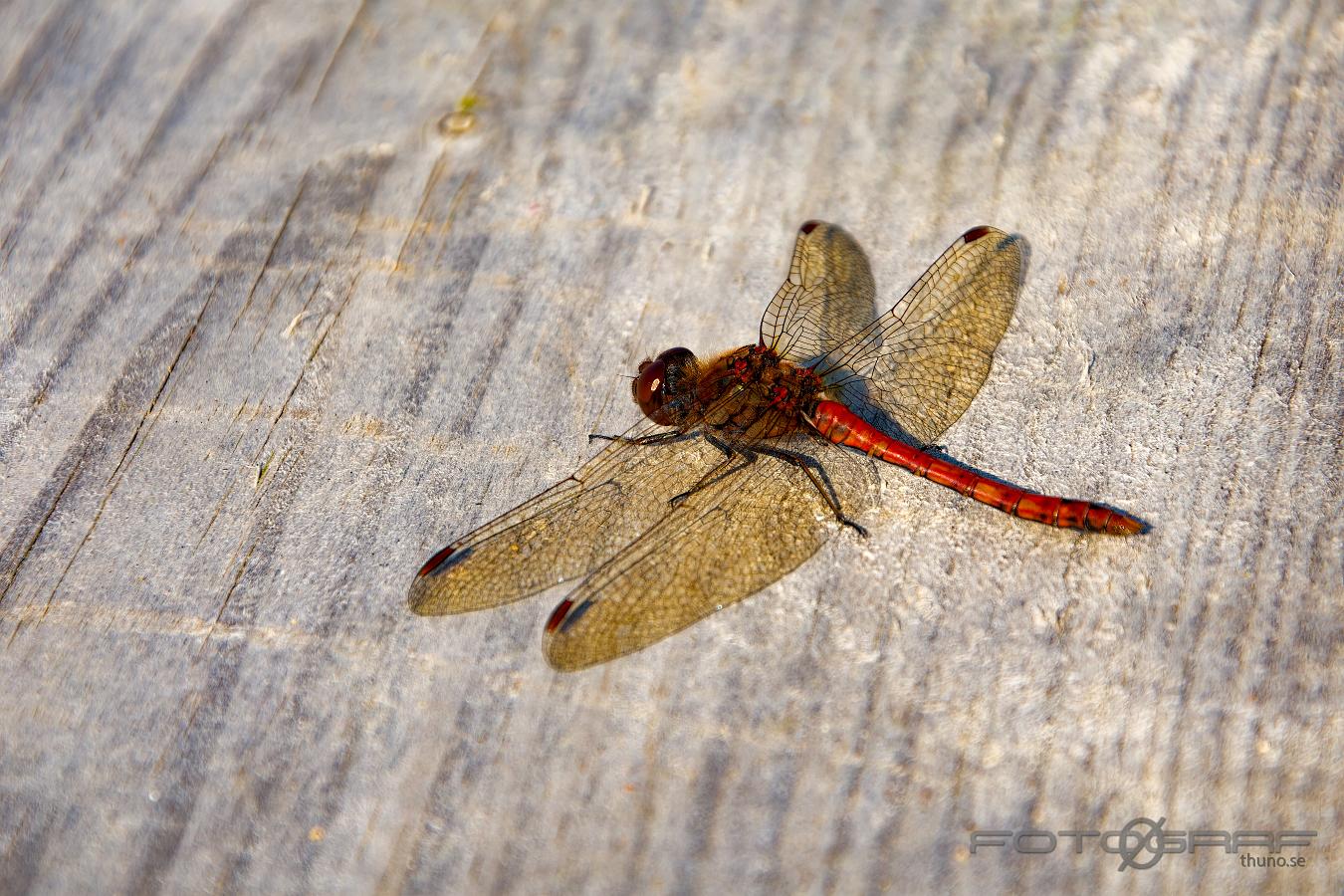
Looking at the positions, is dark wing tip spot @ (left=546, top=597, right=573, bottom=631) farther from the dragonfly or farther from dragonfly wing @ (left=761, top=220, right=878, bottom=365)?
dragonfly wing @ (left=761, top=220, right=878, bottom=365)

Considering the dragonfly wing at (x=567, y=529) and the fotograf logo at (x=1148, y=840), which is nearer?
the fotograf logo at (x=1148, y=840)

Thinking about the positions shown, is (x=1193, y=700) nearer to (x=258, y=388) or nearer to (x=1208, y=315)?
(x=1208, y=315)

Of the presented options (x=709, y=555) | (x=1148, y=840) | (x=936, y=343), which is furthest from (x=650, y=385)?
(x=1148, y=840)

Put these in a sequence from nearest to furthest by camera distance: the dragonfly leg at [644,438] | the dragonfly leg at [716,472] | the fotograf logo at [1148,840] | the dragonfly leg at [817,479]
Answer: the fotograf logo at [1148,840] → the dragonfly leg at [817,479] → the dragonfly leg at [644,438] → the dragonfly leg at [716,472]

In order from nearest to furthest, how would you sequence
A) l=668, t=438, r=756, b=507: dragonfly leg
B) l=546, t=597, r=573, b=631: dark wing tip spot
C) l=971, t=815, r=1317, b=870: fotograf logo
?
l=971, t=815, r=1317, b=870: fotograf logo → l=546, t=597, r=573, b=631: dark wing tip spot → l=668, t=438, r=756, b=507: dragonfly leg

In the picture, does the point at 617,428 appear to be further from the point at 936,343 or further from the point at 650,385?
the point at 936,343

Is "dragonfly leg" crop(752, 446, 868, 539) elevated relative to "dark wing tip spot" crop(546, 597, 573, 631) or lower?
lower

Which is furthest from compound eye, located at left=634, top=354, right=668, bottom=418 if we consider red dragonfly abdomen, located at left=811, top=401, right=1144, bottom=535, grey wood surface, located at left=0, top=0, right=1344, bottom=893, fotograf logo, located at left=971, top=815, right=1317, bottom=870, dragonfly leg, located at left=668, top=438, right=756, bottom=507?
fotograf logo, located at left=971, top=815, right=1317, bottom=870

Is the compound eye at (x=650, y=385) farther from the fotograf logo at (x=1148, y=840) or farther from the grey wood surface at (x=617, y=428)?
the fotograf logo at (x=1148, y=840)

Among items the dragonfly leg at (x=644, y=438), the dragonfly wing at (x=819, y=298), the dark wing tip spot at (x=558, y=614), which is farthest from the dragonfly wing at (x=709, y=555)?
the dragonfly wing at (x=819, y=298)
